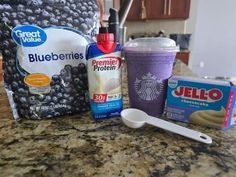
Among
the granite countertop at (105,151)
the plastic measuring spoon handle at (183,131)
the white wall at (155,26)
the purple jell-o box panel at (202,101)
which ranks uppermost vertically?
the white wall at (155,26)

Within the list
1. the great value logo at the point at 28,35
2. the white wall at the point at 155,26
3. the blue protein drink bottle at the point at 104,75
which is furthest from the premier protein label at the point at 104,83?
the white wall at the point at 155,26

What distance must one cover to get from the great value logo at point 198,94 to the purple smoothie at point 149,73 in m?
0.03

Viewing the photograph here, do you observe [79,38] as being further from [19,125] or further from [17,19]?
[19,125]

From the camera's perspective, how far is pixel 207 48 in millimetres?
3873

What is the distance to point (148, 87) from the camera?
0.45m

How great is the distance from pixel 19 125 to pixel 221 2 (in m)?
4.27

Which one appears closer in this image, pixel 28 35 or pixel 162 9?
pixel 28 35

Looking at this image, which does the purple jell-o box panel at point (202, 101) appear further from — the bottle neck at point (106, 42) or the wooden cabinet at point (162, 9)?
the wooden cabinet at point (162, 9)

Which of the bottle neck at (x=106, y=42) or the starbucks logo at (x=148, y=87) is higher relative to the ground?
the bottle neck at (x=106, y=42)

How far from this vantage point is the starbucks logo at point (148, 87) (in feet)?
1.45

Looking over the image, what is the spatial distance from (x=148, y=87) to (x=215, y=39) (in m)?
3.99

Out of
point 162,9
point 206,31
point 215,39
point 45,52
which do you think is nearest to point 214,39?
point 215,39

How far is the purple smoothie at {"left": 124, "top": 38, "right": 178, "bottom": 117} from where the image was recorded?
0.42 metres

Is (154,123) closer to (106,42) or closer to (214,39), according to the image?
(106,42)
